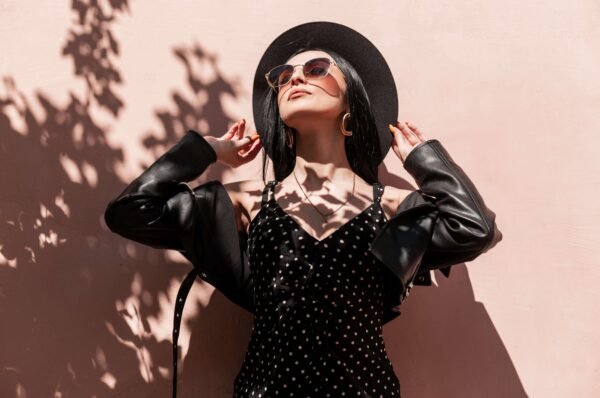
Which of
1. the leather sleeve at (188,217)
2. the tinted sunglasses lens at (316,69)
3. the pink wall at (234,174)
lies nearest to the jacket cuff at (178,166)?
the leather sleeve at (188,217)

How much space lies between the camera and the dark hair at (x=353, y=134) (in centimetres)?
363

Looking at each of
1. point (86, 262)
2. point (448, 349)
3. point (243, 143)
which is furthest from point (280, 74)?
point (448, 349)

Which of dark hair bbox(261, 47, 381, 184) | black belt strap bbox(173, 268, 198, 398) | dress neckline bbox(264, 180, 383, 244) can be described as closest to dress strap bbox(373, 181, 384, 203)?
dress neckline bbox(264, 180, 383, 244)

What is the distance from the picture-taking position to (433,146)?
347 cm

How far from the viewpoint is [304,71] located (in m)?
3.53

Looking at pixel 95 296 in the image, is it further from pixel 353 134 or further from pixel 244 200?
pixel 353 134

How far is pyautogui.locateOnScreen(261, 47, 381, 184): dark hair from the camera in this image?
363 centimetres

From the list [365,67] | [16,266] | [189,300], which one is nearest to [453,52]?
[365,67]

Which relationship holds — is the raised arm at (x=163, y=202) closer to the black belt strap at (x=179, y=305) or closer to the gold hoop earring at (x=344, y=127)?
the black belt strap at (x=179, y=305)

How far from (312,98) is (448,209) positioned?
0.79 m

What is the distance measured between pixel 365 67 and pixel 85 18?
166 cm

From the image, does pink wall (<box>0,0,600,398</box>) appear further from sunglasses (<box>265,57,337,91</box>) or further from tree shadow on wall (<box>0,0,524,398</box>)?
sunglasses (<box>265,57,337,91</box>)

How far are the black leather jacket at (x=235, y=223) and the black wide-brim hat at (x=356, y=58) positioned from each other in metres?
0.35

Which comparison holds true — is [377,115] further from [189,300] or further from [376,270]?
[189,300]
